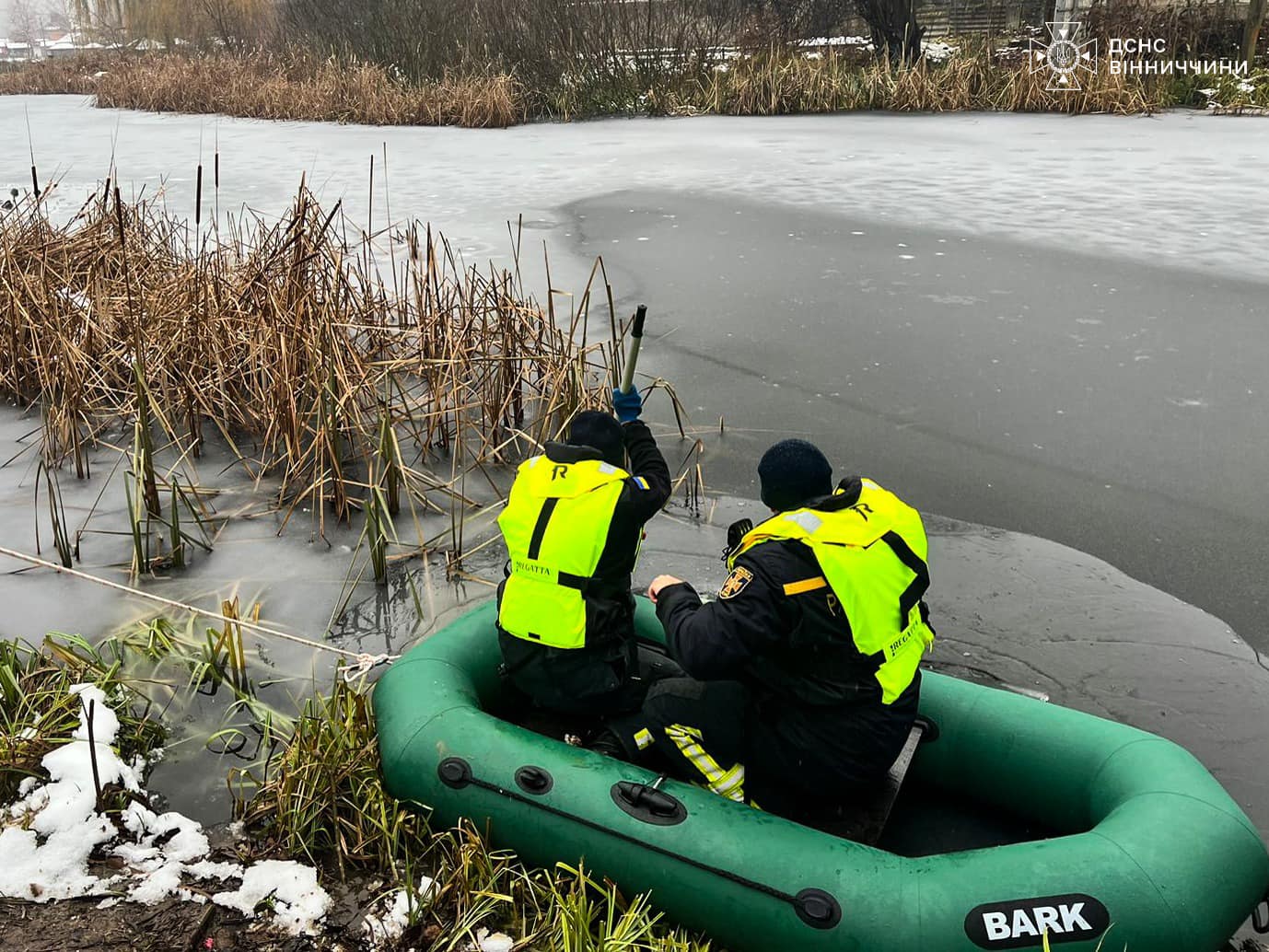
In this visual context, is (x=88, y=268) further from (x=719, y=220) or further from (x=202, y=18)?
(x=202, y=18)

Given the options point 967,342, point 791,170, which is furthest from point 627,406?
point 791,170

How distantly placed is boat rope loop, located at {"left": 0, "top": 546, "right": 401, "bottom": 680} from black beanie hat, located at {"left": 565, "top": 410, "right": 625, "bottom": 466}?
1.00 m

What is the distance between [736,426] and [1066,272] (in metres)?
3.18

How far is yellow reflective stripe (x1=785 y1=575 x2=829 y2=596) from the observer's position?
2180 millimetres

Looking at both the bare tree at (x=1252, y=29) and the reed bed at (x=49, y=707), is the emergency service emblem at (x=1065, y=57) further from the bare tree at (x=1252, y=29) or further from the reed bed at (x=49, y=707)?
the reed bed at (x=49, y=707)

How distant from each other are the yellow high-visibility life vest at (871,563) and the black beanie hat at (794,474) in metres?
0.04

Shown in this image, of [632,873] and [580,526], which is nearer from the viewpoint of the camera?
[632,873]

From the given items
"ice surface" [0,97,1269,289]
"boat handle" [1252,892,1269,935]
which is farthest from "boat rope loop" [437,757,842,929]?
"ice surface" [0,97,1269,289]

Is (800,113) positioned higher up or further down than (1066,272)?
higher up

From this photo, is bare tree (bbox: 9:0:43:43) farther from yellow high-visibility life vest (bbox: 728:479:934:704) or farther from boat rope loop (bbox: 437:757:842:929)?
yellow high-visibility life vest (bbox: 728:479:934:704)

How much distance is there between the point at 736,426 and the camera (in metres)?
4.88

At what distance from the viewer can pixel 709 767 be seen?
99.1 inches

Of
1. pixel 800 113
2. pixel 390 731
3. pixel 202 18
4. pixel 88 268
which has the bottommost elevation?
pixel 390 731

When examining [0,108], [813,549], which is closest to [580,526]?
[813,549]
